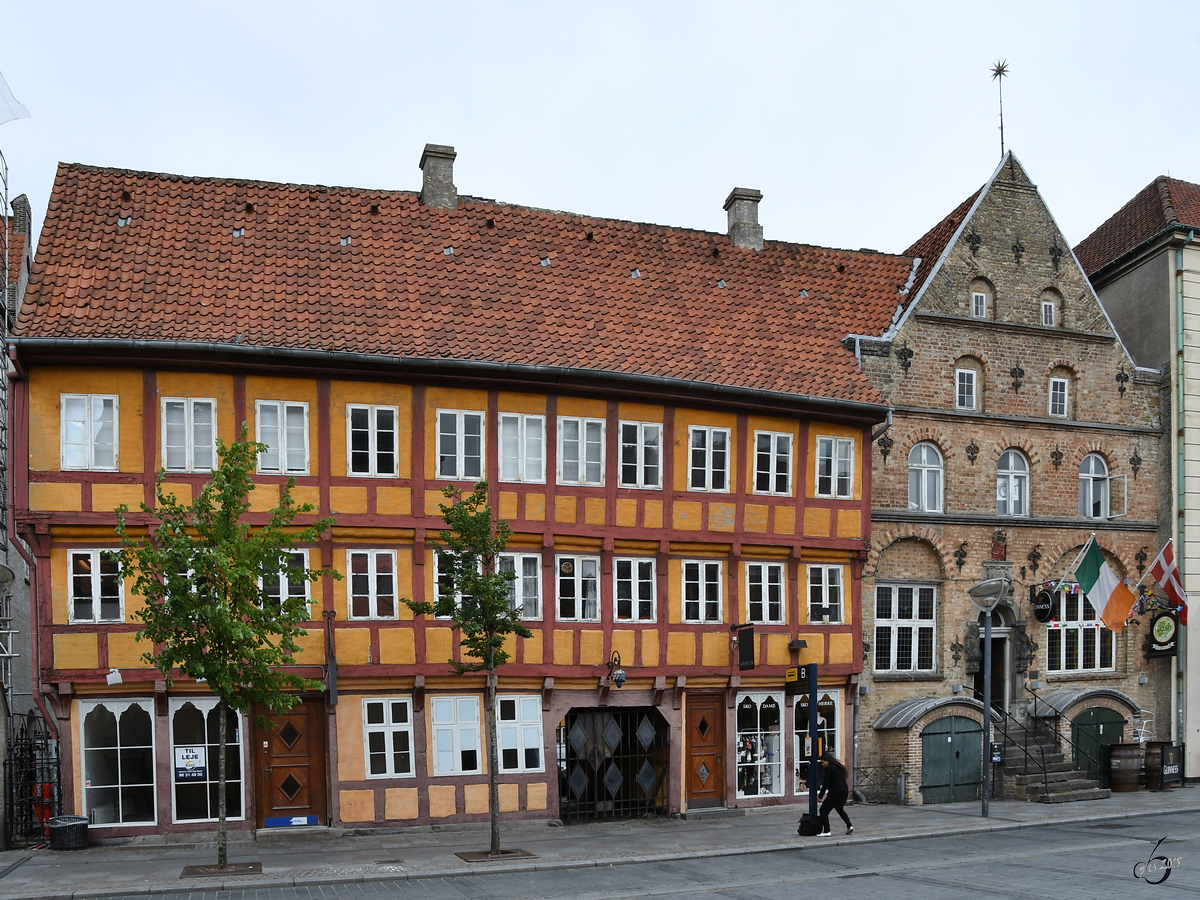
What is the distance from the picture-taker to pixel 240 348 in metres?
20.3

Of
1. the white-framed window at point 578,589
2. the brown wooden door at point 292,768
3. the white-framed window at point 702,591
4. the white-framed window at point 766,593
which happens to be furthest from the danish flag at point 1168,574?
the brown wooden door at point 292,768

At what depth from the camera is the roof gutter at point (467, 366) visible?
19.8 meters

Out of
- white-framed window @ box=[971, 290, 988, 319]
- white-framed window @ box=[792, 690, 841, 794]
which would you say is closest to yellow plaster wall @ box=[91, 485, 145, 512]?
white-framed window @ box=[792, 690, 841, 794]

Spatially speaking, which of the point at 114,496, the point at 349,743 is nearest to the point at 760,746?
the point at 349,743

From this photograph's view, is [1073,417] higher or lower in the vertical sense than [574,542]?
higher

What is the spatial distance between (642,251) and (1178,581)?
1364 cm

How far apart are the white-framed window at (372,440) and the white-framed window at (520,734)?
451 centimetres

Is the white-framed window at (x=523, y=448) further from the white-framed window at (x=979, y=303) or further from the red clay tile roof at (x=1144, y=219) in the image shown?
the red clay tile roof at (x=1144, y=219)

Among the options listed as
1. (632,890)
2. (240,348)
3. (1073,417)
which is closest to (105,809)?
(240,348)

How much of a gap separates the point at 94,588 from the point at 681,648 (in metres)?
10.1

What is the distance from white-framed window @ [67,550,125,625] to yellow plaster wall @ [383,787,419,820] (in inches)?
203

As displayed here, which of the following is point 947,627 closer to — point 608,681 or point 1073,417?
point 1073,417

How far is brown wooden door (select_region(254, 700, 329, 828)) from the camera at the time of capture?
20.7 m

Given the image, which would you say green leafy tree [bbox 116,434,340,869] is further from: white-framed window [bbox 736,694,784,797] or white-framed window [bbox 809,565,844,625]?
white-framed window [bbox 809,565,844,625]
